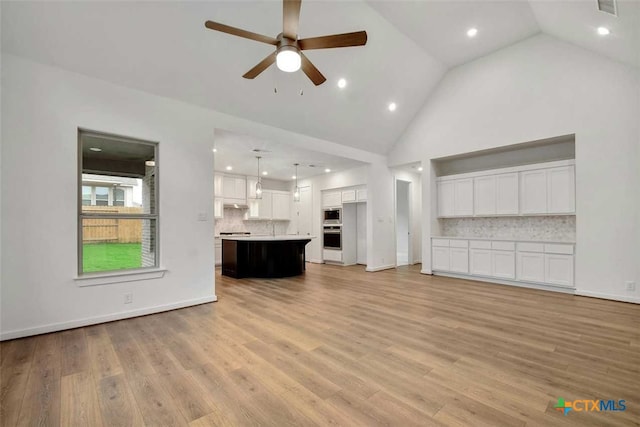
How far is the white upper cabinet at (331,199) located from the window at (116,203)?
544cm

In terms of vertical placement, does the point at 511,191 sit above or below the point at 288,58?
below

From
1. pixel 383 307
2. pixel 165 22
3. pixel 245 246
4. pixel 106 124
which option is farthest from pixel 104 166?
pixel 383 307

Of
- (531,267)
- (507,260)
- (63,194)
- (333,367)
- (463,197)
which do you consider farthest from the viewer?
(463,197)

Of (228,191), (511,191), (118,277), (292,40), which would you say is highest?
(292,40)

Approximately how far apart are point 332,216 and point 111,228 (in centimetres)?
590

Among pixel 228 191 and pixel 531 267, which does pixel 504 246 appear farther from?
pixel 228 191

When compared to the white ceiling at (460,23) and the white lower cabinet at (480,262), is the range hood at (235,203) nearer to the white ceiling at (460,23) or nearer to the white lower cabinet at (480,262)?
the white ceiling at (460,23)

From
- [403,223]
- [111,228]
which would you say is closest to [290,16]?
[111,228]

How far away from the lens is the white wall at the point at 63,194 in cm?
302

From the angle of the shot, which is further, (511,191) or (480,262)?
(480,262)

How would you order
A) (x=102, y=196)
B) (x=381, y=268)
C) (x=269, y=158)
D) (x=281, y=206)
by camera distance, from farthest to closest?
(x=281, y=206) < (x=381, y=268) < (x=269, y=158) < (x=102, y=196)

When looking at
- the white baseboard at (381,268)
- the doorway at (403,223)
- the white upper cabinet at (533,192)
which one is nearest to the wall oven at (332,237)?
the white baseboard at (381,268)

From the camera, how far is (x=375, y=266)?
7.32 metres

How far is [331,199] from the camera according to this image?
8.84m
